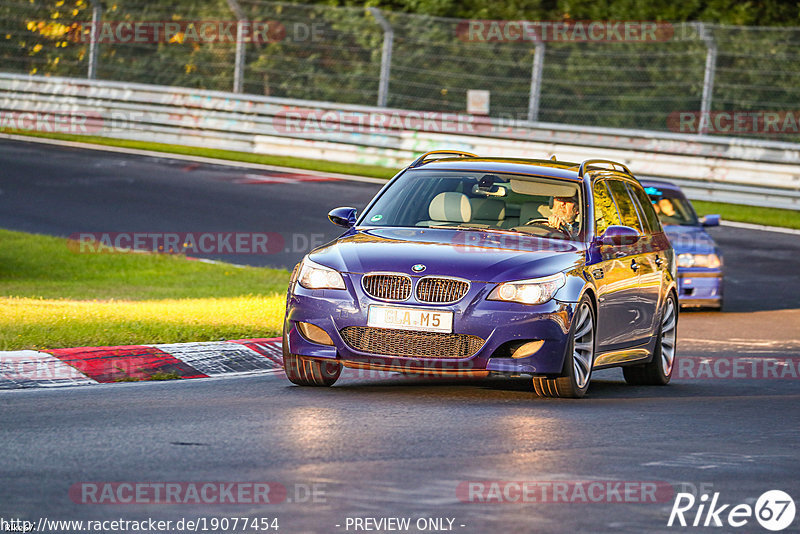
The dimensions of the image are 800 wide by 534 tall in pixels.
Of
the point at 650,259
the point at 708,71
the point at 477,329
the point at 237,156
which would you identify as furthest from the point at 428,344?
the point at 237,156

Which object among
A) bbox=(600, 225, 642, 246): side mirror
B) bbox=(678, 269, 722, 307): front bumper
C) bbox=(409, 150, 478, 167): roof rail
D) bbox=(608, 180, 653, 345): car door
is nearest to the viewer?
bbox=(600, 225, 642, 246): side mirror

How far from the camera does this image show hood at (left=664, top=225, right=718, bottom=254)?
17.8 m

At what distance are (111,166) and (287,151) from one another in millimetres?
4194

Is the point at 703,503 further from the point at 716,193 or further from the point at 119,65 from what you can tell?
the point at 119,65

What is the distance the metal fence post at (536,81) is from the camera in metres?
27.8

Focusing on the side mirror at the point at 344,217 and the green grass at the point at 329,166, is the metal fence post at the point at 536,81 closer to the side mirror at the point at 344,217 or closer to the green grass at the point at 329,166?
the green grass at the point at 329,166

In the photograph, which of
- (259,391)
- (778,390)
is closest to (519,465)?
(259,391)

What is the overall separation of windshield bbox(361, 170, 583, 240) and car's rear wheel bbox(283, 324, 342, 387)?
1172mm

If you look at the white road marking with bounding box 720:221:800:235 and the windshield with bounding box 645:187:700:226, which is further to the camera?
the white road marking with bounding box 720:221:800:235

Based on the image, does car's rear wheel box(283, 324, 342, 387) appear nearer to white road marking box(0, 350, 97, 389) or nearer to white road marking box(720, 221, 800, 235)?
white road marking box(0, 350, 97, 389)

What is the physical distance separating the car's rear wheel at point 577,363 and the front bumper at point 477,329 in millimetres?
138

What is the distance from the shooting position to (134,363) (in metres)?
10.9

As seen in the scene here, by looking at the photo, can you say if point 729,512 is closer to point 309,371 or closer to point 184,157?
point 309,371

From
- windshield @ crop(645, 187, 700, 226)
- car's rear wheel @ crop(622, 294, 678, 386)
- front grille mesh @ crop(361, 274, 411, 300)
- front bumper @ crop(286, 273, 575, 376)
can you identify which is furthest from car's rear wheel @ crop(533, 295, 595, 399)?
windshield @ crop(645, 187, 700, 226)
